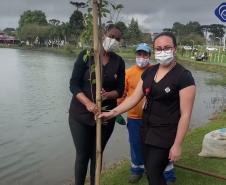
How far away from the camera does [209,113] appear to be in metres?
18.2

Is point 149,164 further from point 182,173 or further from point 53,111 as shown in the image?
point 53,111

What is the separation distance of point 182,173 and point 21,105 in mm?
14470

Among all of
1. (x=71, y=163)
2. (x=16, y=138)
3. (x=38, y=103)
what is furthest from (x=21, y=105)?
(x=71, y=163)

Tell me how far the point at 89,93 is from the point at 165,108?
1.12m

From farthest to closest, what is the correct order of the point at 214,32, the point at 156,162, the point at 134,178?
the point at 214,32 → the point at 134,178 → the point at 156,162

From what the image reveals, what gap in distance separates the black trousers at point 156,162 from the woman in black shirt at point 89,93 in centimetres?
89

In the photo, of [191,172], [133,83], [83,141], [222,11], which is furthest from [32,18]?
[83,141]

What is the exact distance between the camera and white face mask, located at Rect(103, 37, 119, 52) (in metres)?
5.30

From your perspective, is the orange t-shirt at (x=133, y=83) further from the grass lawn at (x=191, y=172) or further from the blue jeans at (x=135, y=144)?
the grass lawn at (x=191, y=172)

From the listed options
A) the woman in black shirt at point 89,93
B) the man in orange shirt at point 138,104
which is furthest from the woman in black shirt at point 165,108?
the man in orange shirt at point 138,104

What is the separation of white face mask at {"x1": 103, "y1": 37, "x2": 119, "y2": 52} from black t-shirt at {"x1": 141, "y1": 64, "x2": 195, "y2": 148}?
0.80 m

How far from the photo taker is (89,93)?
17.9 feet

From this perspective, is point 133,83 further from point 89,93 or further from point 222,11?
point 222,11

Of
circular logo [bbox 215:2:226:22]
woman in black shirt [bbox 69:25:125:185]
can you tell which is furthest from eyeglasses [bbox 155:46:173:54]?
circular logo [bbox 215:2:226:22]
